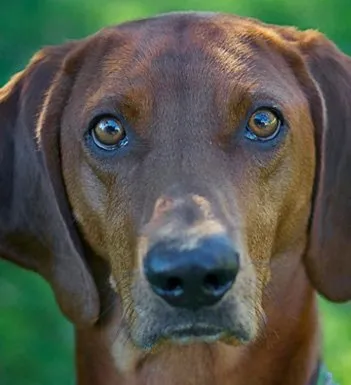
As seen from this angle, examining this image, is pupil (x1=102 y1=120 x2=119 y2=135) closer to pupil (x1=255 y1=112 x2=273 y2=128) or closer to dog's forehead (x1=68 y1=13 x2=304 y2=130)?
dog's forehead (x1=68 y1=13 x2=304 y2=130)

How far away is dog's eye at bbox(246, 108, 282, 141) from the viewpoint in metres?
5.33

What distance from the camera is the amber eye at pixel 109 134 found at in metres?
5.37

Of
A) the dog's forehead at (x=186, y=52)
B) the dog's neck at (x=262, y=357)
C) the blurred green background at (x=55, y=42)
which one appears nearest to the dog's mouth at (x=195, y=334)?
the dog's neck at (x=262, y=357)

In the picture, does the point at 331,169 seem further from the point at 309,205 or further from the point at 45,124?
the point at 45,124

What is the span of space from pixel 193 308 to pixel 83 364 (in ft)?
2.98

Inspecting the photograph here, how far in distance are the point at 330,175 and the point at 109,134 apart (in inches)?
33.0

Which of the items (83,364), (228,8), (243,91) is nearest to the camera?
(243,91)

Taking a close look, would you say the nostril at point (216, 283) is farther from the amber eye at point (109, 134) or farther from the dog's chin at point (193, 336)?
the amber eye at point (109, 134)

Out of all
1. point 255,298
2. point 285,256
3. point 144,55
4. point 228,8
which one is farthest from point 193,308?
point 228,8

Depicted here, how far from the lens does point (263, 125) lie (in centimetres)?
534

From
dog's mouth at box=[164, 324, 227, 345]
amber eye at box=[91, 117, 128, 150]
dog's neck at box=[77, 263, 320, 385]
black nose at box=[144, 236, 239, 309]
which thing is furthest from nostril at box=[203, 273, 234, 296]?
amber eye at box=[91, 117, 128, 150]

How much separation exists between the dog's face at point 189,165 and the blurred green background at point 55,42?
8.33ft

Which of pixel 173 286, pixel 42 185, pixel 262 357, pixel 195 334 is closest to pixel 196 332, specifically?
pixel 195 334

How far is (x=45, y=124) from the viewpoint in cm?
560
